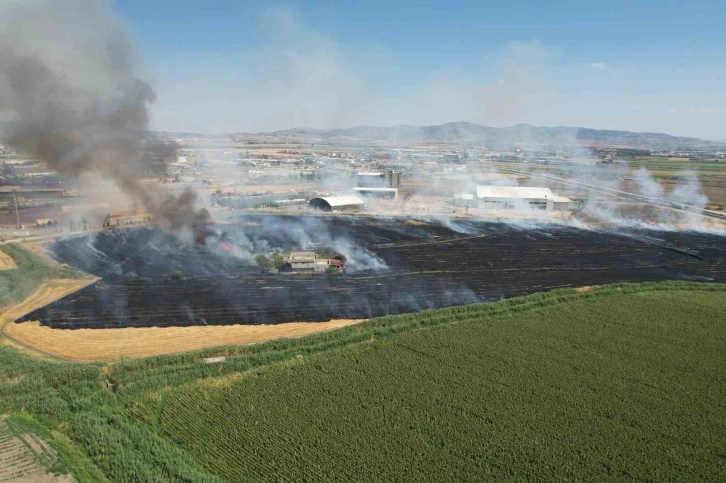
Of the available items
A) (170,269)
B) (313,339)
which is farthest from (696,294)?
(170,269)

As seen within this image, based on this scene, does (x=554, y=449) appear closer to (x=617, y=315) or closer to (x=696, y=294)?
(x=617, y=315)

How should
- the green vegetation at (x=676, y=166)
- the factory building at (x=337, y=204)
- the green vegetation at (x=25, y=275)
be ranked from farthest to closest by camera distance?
the green vegetation at (x=676, y=166) → the factory building at (x=337, y=204) → the green vegetation at (x=25, y=275)

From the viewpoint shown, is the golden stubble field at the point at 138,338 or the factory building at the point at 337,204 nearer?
the golden stubble field at the point at 138,338

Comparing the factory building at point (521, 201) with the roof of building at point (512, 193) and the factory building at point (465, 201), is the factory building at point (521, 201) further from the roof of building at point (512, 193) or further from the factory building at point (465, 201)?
the factory building at point (465, 201)

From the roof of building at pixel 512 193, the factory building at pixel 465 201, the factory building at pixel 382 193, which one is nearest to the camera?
the roof of building at pixel 512 193

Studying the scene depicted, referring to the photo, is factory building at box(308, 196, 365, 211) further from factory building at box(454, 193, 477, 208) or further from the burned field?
factory building at box(454, 193, 477, 208)

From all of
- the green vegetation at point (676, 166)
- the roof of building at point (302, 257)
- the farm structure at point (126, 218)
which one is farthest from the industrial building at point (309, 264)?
the green vegetation at point (676, 166)

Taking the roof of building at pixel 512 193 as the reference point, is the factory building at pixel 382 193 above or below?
below
